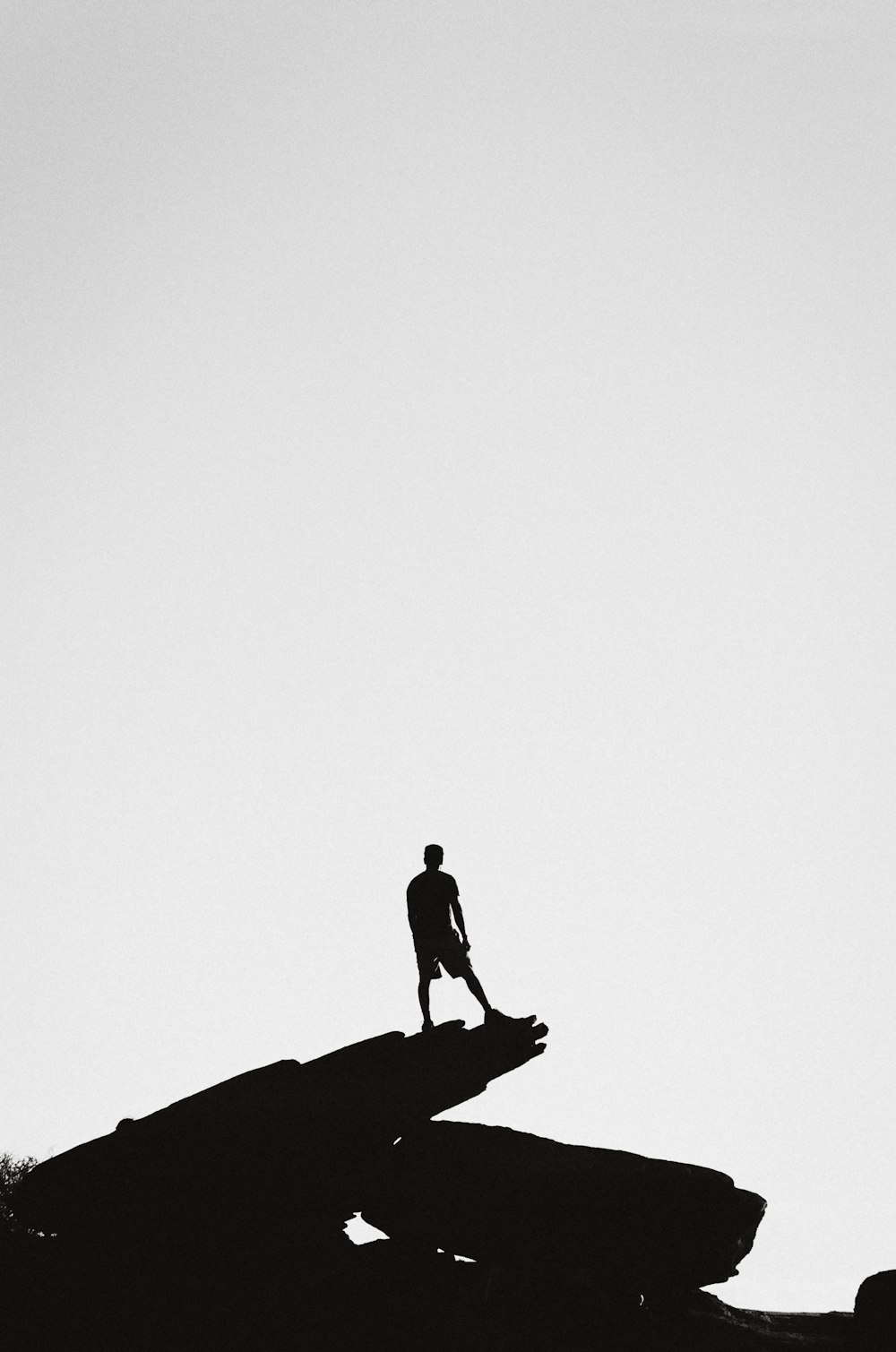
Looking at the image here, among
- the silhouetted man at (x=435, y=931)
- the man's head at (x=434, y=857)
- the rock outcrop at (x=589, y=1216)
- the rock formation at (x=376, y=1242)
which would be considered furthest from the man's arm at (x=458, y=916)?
the rock outcrop at (x=589, y=1216)

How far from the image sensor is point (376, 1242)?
22562 millimetres

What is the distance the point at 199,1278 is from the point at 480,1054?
19.9ft

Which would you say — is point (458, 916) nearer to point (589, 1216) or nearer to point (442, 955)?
point (442, 955)

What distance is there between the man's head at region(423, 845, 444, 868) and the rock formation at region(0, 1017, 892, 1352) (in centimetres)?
327

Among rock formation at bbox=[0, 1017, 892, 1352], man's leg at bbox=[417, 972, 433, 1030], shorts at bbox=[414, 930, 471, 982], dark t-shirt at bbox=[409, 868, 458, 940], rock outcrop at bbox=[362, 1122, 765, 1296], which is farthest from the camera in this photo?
man's leg at bbox=[417, 972, 433, 1030]

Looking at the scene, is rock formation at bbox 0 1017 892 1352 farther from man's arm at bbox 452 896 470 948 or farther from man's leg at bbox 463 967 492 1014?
man's arm at bbox 452 896 470 948

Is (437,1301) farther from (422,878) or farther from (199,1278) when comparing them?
(422,878)

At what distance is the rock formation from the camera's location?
20.3m

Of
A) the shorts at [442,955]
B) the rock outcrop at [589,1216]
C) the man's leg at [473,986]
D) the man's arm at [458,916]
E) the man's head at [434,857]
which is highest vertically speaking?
the man's head at [434,857]

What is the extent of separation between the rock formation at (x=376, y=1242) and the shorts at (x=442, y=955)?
1322 mm

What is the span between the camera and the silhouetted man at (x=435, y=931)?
78.2 ft

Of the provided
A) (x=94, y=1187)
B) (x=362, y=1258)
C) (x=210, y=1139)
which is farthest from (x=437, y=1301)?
(x=94, y=1187)

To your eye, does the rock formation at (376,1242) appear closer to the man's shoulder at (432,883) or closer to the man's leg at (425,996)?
the man's leg at (425,996)

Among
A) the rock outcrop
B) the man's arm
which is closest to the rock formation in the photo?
the rock outcrop
